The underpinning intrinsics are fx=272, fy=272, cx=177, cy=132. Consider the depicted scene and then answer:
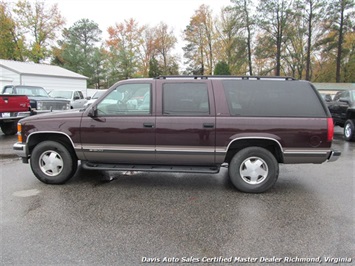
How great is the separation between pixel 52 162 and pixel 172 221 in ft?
8.32

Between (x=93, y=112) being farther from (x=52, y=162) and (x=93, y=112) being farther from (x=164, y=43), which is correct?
(x=164, y=43)

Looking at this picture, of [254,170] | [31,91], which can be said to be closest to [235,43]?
[31,91]

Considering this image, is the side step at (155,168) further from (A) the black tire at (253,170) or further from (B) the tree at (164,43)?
(B) the tree at (164,43)

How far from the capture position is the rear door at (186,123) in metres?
4.32

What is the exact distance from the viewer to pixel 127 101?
4.57 m

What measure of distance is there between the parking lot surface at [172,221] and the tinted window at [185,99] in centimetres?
135

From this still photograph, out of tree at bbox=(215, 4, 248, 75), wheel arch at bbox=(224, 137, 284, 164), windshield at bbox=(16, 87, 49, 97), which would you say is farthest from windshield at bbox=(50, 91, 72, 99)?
tree at bbox=(215, 4, 248, 75)

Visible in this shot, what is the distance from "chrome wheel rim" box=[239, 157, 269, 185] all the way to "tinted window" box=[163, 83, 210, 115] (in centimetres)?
105

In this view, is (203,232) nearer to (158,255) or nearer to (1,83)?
(158,255)

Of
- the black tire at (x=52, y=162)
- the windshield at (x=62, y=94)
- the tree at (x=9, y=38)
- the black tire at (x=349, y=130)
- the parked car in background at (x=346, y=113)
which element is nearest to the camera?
the black tire at (x=52, y=162)

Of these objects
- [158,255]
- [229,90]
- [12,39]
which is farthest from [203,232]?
[12,39]

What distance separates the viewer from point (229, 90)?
14.5ft

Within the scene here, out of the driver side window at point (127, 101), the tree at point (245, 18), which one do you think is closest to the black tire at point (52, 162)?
the driver side window at point (127, 101)

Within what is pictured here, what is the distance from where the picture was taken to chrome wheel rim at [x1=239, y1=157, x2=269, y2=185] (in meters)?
4.40
